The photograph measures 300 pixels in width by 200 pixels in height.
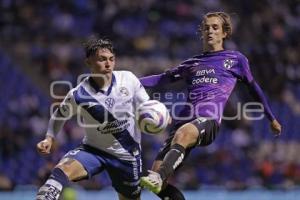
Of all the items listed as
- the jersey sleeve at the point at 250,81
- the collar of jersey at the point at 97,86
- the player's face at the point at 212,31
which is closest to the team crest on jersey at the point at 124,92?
the collar of jersey at the point at 97,86

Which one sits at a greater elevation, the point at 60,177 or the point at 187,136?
the point at 187,136

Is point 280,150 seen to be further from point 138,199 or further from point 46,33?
point 138,199

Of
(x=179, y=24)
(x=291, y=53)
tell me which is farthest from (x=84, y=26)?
(x=291, y=53)

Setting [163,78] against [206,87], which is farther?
[163,78]

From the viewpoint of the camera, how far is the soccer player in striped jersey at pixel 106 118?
273 inches

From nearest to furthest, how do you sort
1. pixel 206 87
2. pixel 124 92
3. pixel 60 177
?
pixel 60 177
pixel 124 92
pixel 206 87

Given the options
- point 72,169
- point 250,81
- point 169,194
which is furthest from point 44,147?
point 250,81

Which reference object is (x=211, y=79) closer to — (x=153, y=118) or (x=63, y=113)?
(x=153, y=118)

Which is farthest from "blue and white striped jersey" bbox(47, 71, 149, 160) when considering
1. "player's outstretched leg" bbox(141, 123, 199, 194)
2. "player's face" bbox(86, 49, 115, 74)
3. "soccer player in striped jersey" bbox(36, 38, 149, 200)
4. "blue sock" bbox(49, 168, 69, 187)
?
"blue sock" bbox(49, 168, 69, 187)

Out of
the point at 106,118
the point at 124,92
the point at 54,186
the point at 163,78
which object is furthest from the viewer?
the point at 163,78

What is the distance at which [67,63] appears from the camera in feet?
48.3

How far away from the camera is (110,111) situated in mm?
6980

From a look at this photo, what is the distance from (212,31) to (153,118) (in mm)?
1371

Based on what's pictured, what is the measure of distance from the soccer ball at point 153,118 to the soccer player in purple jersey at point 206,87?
0.81 ft
